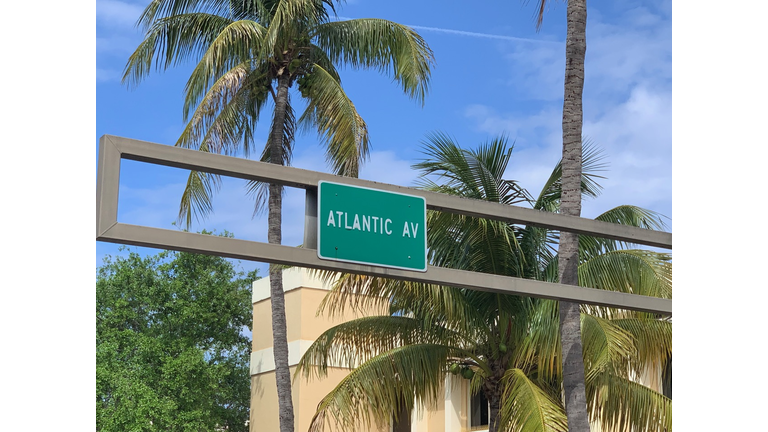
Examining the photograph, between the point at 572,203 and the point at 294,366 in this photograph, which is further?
the point at 294,366

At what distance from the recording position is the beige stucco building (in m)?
25.4

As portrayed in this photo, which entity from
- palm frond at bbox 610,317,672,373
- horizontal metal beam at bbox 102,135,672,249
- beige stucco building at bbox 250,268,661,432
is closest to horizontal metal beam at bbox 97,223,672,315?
horizontal metal beam at bbox 102,135,672,249

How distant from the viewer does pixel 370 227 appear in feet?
19.9

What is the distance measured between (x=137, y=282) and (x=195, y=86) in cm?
1716

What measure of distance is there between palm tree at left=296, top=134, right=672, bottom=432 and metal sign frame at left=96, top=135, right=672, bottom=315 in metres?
4.64

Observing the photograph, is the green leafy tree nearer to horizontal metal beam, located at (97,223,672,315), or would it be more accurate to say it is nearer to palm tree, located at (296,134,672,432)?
palm tree, located at (296,134,672,432)

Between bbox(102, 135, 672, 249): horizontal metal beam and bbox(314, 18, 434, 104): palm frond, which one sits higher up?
bbox(314, 18, 434, 104): palm frond

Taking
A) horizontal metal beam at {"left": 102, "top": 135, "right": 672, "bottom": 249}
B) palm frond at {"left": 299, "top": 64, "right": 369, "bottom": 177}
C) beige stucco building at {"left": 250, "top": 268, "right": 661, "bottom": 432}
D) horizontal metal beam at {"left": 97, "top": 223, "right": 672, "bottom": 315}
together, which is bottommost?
beige stucco building at {"left": 250, "top": 268, "right": 661, "bottom": 432}

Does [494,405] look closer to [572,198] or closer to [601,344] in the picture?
[601,344]

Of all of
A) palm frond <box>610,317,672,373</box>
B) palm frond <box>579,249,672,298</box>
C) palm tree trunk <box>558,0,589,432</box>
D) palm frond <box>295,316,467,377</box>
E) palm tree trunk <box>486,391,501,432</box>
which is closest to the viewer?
palm tree trunk <box>558,0,589,432</box>

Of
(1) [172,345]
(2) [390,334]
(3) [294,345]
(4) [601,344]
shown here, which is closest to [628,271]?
(4) [601,344]

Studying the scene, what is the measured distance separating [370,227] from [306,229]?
1.44ft

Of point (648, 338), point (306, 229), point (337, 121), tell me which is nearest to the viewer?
point (306, 229)

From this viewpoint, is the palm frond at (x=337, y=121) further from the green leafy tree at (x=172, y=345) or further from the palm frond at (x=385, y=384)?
the green leafy tree at (x=172, y=345)
